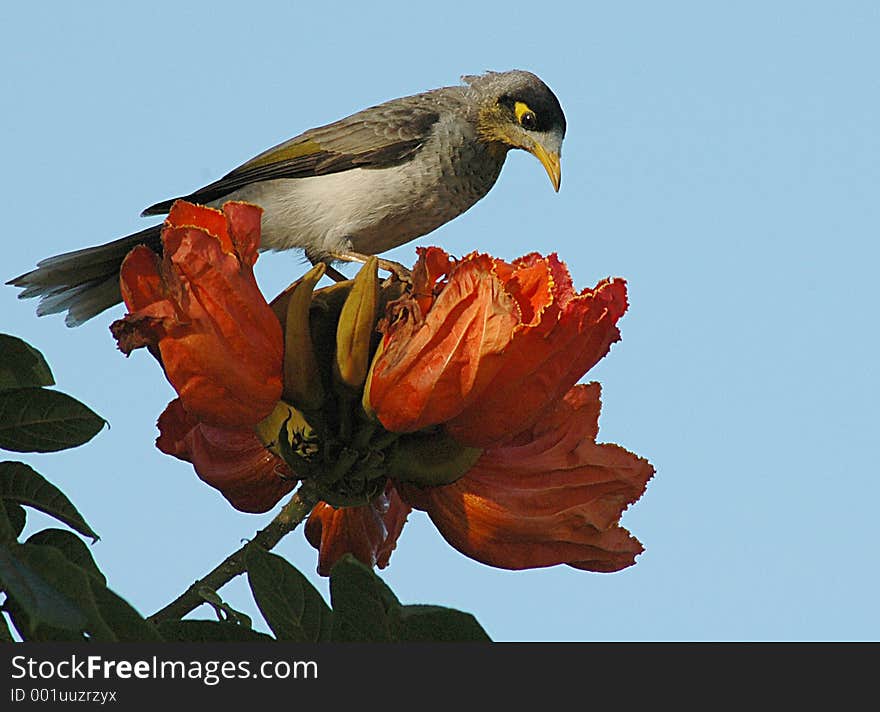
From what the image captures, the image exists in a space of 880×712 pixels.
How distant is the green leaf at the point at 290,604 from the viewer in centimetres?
235

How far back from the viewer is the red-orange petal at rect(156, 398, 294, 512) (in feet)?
8.95

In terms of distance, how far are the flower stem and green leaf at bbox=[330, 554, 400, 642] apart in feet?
0.71

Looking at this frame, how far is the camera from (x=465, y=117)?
6.84 m

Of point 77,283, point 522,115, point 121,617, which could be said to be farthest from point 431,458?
point 522,115

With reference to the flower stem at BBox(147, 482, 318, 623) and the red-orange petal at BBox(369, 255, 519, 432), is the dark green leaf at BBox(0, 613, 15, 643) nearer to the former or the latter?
the flower stem at BBox(147, 482, 318, 623)

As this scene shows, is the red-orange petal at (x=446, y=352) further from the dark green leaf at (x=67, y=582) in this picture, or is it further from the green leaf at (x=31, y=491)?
→ the dark green leaf at (x=67, y=582)

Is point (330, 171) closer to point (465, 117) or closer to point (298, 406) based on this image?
point (465, 117)

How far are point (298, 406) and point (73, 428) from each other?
0.44 meters

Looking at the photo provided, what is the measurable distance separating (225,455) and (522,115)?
4.20 meters

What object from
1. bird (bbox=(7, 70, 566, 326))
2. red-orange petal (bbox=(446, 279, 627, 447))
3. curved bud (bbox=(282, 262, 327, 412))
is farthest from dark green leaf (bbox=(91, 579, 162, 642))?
bird (bbox=(7, 70, 566, 326))

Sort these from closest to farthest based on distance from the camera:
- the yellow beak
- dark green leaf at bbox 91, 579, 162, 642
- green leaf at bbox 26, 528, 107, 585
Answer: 1. dark green leaf at bbox 91, 579, 162, 642
2. green leaf at bbox 26, 528, 107, 585
3. the yellow beak

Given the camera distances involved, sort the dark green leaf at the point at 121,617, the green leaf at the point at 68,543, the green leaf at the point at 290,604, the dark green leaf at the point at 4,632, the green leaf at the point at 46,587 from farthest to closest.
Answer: the green leaf at the point at 68,543 < the green leaf at the point at 290,604 < the dark green leaf at the point at 4,632 < the dark green leaf at the point at 121,617 < the green leaf at the point at 46,587

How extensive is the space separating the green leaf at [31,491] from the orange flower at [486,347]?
61cm

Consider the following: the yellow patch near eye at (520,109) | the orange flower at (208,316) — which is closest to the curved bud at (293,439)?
the orange flower at (208,316)
